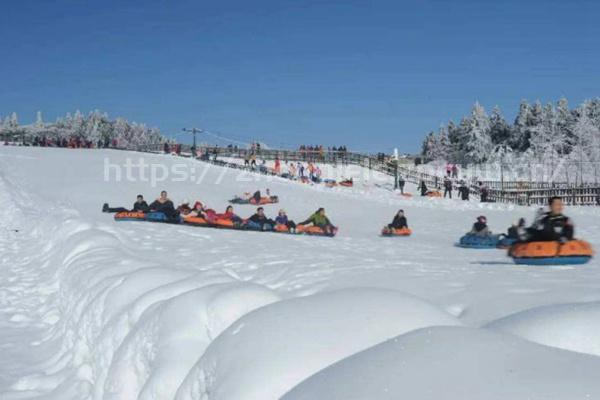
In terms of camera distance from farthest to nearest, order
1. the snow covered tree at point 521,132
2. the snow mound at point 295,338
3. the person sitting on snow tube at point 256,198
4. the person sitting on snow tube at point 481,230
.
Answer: the snow covered tree at point 521,132 < the person sitting on snow tube at point 256,198 < the person sitting on snow tube at point 481,230 < the snow mound at point 295,338

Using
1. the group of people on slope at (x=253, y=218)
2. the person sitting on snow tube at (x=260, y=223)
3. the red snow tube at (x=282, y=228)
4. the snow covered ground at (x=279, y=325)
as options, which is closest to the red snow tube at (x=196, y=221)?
the group of people on slope at (x=253, y=218)

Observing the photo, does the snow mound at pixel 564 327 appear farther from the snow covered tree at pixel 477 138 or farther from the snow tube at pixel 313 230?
the snow covered tree at pixel 477 138

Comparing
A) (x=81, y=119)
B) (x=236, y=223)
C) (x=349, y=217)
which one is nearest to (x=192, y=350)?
(x=236, y=223)

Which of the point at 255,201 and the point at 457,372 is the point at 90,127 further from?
the point at 457,372

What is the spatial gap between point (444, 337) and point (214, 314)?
180 centimetres

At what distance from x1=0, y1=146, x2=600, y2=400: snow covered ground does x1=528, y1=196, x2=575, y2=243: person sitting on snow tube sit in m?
0.68

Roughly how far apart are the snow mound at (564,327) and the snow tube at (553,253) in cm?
701

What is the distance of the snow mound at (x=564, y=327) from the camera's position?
9.55 feet

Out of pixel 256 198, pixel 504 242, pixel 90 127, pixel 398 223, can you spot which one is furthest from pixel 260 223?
pixel 90 127

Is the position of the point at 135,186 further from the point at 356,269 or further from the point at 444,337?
the point at 444,337

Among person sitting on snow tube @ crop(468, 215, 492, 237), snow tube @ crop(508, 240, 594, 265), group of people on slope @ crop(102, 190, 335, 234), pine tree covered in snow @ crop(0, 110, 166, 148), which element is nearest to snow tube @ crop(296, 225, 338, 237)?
group of people on slope @ crop(102, 190, 335, 234)

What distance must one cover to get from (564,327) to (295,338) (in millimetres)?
1507

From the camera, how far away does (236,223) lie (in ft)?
62.8

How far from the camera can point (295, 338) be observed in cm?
287
